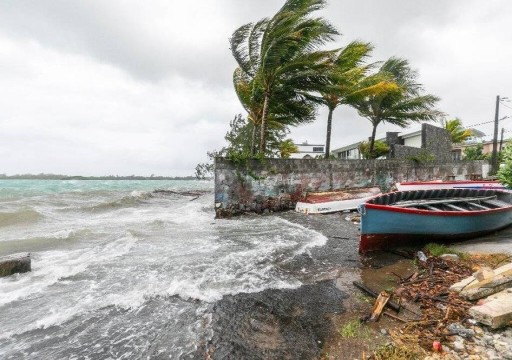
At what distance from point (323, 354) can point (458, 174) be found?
74.4ft

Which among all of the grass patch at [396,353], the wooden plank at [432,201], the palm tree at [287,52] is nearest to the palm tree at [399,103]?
the palm tree at [287,52]

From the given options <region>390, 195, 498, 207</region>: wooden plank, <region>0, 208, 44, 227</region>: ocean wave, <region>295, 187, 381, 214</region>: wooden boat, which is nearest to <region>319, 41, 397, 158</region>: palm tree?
<region>295, 187, 381, 214</region>: wooden boat

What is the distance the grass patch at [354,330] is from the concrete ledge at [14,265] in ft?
20.2

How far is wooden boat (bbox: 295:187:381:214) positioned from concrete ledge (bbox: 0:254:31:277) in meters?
9.28

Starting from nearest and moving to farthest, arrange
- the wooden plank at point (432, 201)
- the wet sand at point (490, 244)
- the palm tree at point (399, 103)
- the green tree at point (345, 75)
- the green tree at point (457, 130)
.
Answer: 1. the wet sand at point (490, 244)
2. the wooden plank at point (432, 201)
3. the green tree at point (345, 75)
4. the palm tree at point (399, 103)
5. the green tree at point (457, 130)

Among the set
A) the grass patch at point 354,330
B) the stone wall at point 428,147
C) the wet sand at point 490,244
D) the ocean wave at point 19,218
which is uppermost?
the stone wall at point 428,147

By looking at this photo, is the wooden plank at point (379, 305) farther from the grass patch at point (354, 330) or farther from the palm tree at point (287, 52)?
the palm tree at point (287, 52)

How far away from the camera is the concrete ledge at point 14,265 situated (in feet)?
17.8

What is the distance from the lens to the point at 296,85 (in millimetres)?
12789

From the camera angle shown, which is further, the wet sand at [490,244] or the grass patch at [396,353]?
the wet sand at [490,244]

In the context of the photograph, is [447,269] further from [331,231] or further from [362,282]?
[331,231]

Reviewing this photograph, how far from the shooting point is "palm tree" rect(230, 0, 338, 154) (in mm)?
11039

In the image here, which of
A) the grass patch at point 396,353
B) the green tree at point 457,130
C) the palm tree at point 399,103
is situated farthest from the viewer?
the green tree at point 457,130

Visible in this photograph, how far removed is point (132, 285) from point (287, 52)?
10.2m
